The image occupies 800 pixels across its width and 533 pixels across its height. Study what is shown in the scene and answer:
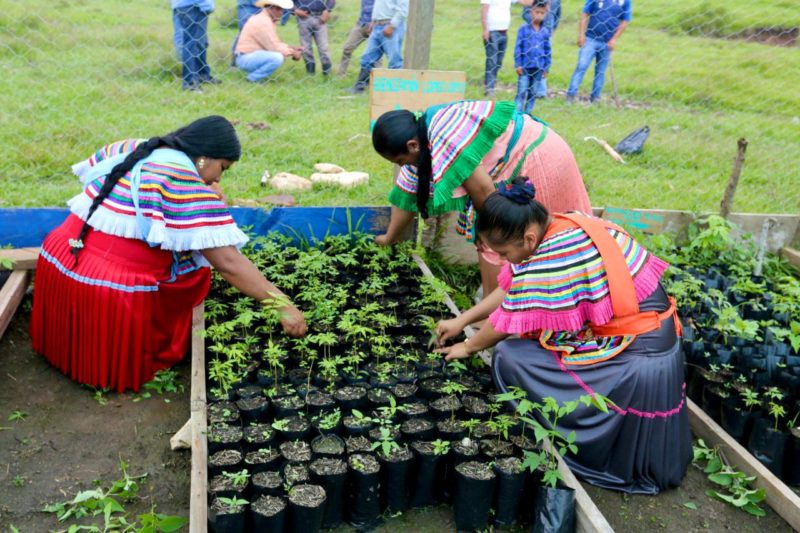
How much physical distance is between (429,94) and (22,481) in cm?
268

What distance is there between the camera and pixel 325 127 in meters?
6.17

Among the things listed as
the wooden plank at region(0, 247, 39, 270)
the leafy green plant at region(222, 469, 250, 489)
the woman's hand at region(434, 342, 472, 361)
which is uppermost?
the wooden plank at region(0, 247, 39, 270)

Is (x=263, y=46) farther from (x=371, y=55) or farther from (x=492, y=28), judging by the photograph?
(x=492, y=28)

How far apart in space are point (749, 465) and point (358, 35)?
279 inches

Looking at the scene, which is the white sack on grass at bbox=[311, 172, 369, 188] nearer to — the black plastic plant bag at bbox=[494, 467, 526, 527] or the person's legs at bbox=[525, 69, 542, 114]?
the person's legs at bbox=[525, 69, 542, 114]

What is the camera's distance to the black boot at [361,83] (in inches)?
300

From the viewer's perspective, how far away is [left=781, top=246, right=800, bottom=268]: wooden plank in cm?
454

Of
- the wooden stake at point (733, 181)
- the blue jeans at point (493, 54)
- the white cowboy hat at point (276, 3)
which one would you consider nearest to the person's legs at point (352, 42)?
the white cowboy hat at point (276, 3)

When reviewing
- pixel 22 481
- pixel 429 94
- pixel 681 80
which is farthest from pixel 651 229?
pixel 681 80

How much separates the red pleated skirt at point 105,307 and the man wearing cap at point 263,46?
4798 mm

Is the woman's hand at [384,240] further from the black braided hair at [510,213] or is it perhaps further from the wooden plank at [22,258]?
the wooden plank at [22,258]

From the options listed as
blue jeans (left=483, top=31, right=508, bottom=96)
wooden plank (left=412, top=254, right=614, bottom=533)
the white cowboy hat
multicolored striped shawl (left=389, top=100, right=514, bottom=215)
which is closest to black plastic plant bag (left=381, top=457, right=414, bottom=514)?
wooden plank (left=412, top=254, right=614, bottom=533)

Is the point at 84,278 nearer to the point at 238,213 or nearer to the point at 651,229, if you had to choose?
the point at 238,213

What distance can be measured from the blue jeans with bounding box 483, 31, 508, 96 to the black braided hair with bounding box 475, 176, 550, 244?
5.28 metres
